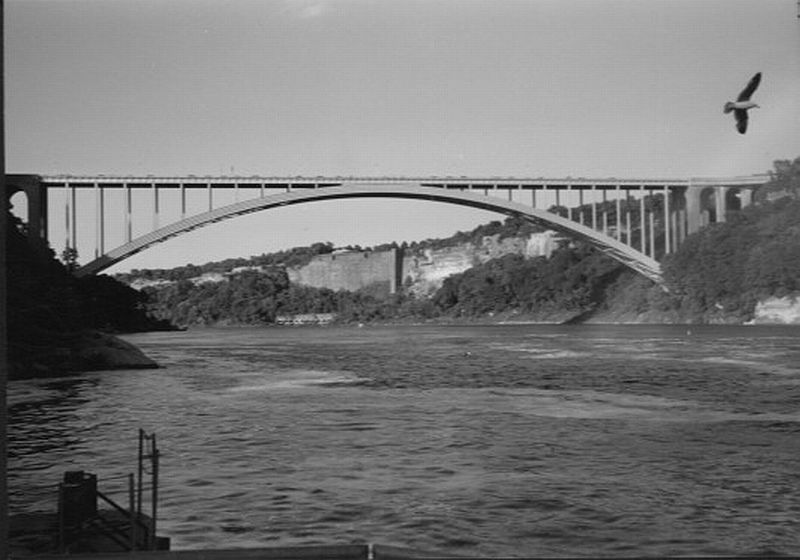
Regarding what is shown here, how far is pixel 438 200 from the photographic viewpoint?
28641 mm

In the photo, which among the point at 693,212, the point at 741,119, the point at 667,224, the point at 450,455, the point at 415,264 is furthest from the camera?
the point at 415,264

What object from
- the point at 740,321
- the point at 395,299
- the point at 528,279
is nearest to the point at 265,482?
the point at 740,321

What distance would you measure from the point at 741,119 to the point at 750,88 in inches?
7.1

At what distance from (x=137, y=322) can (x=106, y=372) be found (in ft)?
39.2

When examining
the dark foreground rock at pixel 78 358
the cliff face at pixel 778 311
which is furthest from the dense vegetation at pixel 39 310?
the cliff face at pixel 778 311

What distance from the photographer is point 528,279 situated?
1893 inches

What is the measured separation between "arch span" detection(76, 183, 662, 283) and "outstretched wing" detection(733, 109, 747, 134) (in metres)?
21.7

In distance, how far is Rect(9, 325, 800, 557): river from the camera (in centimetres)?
389

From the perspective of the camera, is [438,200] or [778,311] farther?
[438,200]

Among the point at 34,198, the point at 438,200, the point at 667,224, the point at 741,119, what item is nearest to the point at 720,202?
the point at 667,224

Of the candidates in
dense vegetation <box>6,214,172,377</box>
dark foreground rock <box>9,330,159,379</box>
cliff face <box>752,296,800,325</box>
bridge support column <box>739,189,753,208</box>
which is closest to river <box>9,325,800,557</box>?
dark foreground rock <box>9,330,159,379</box>

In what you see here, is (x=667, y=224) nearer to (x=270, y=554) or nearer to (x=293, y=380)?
(x=293, y=380)

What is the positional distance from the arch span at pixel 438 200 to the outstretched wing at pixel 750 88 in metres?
21.8

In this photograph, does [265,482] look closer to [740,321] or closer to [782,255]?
[782,255]
